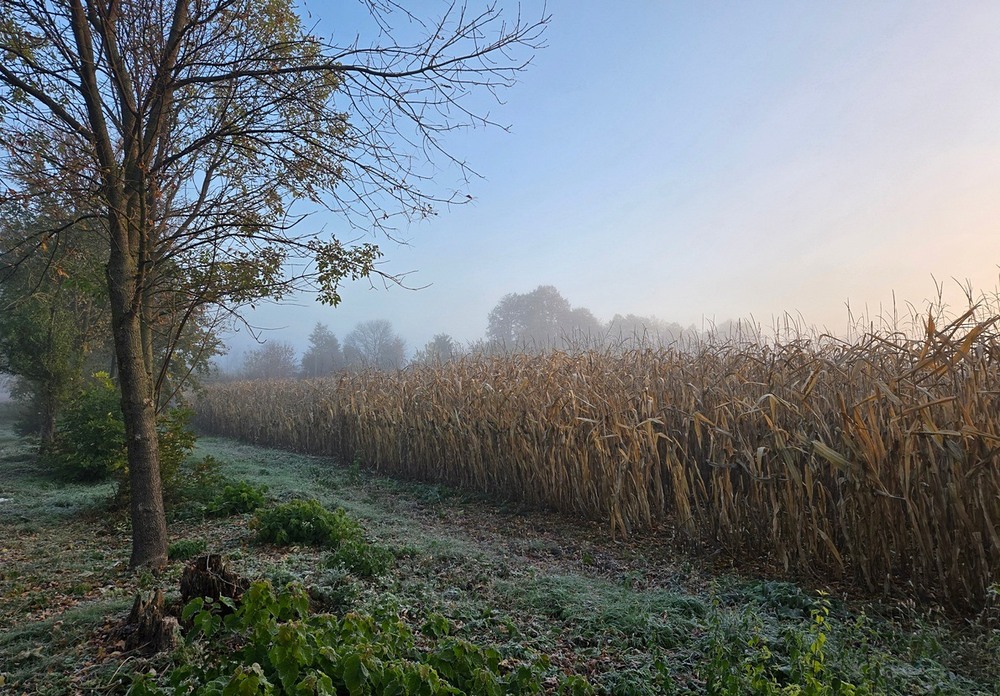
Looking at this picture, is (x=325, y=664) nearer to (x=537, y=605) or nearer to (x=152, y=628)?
(x=152, y=628)

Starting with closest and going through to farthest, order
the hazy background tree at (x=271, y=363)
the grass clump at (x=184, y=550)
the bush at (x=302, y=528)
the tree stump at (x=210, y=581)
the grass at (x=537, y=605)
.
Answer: the grass at (x=537, y=605) < the tree stump at (x=210, y=581) < the grass clump at (x=184, y=550) < the bush at (x=302, y=528) < the hazy background tree at (x=271, y=363)

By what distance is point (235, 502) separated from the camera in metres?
6.03

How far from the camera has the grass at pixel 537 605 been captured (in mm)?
2502

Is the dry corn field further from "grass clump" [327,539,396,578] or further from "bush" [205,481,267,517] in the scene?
"bush" [205,481,267,517]

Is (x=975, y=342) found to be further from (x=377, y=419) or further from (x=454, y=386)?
(x=377, y=419)

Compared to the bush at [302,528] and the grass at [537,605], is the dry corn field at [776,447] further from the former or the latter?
the bush at [302,528]

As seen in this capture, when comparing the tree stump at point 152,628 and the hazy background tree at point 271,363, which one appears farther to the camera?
the hazy background tree at point 271,363

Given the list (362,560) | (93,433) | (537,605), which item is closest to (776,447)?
(537,605)

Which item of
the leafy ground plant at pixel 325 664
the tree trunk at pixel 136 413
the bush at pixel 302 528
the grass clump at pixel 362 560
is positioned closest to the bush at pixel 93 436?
the bush at pixel 302 528

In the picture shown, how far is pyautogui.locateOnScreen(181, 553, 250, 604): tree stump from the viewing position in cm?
293

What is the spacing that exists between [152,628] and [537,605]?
198cm

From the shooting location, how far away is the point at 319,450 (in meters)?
12.4

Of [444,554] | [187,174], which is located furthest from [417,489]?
[187,174]

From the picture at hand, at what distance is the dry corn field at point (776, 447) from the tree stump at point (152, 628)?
3.54m
